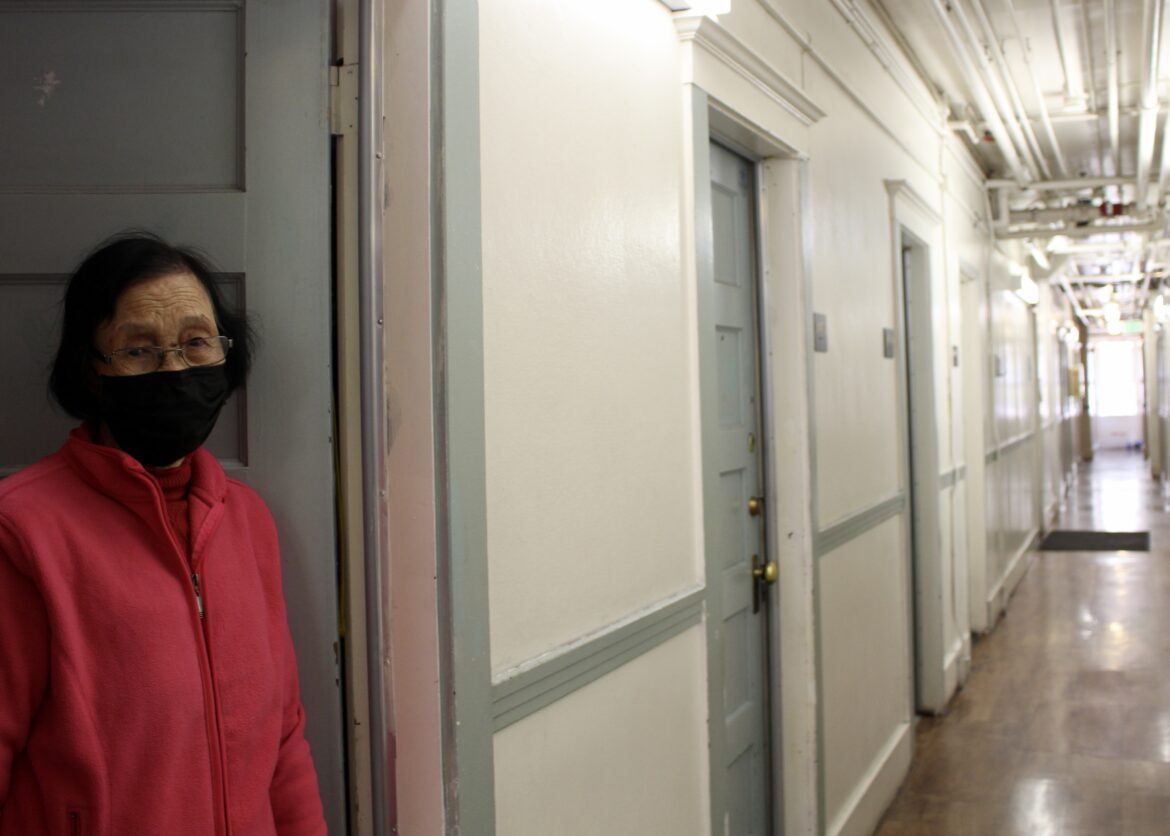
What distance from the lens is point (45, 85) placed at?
67.7 inches

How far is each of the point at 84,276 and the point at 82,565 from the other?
42 cm

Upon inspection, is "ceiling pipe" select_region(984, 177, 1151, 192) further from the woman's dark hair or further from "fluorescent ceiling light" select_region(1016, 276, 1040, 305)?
the woman's dark hair

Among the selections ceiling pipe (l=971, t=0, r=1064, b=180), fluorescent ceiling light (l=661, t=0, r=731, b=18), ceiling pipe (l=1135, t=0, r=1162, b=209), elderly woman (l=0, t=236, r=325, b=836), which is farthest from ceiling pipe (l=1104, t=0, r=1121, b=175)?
elderly woman (l=0, t=236, r=325, b=836)

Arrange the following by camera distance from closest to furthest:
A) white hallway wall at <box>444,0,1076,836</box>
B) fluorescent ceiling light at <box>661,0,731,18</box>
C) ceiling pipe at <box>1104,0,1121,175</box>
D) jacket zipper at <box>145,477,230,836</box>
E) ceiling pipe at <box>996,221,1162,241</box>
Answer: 1. jacket zipper at <box>145,477,230,836</box>
2. white hallway wall at <box>444,0,1076,836</box>
3. fluorescent ceiling light at <box>661,0,731,18</box>
4. ceiling pipe at <box>1104,0,1121,175</box>
5. ceiling pipe at <box>996,221,1162,241</box>

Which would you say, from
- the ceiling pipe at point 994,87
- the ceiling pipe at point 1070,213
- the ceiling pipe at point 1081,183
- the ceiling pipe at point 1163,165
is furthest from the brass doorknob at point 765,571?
the ceiling pipe at point 1070,213

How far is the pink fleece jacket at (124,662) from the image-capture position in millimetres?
1303

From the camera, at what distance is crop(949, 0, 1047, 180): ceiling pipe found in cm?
466

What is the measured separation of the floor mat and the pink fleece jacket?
36.6ft

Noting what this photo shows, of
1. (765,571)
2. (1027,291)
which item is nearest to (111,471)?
(765,571)

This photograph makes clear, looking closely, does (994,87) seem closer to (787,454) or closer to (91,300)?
(787,454)

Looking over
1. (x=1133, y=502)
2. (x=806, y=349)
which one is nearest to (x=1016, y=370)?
(x=1133, y=502)

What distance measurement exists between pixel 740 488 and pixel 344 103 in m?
2.05

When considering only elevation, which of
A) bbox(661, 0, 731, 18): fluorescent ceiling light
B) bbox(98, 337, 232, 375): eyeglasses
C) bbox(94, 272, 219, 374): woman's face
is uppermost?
bbox(661, 0, 731, 18): fluorescent ceiling light

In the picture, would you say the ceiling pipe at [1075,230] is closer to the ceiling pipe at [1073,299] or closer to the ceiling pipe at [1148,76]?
the ceiling pipe at [1148,76]
